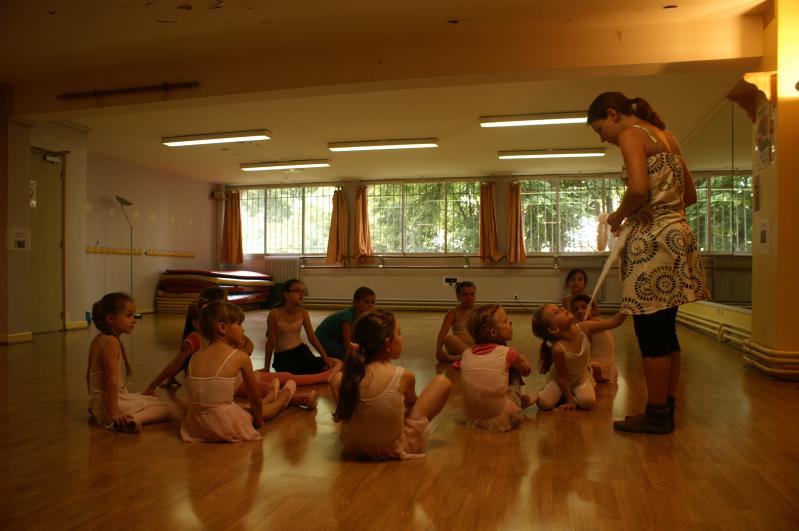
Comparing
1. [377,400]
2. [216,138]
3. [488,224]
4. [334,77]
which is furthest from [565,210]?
[377,400]

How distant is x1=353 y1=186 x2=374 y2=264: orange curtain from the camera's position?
1195cm

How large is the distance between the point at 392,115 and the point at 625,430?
5360mm

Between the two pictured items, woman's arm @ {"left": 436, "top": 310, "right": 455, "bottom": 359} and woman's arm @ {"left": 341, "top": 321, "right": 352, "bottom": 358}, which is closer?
woman's arm @ {"left": 341, "top": 321, "right": 352, "bottom": 358}

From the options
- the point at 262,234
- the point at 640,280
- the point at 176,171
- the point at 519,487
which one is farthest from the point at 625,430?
the point at 262,234

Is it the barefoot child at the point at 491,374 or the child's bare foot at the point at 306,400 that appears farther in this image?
the child's bare foot at the point at 306,400

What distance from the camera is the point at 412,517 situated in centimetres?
162

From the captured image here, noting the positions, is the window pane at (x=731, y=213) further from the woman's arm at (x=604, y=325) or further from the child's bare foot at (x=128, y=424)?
the child's bare foot at (x=128, y=424)

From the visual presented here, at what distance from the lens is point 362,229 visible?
12.0m

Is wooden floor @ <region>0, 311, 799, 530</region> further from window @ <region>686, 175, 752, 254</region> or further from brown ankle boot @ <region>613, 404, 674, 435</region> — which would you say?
window @ <region>686, 175, 752, 254</region>

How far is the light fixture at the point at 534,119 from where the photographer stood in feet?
22.8

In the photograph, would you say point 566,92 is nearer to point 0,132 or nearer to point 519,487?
point 519,487

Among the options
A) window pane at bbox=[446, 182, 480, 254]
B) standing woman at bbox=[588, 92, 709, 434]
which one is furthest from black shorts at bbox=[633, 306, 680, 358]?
window pane at bbox=[446, 182, 480, 254]

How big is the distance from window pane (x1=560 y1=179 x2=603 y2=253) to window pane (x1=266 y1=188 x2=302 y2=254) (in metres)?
5.60

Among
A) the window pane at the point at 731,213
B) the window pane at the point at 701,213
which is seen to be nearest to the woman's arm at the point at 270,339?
the window pane at the point at 731,213
